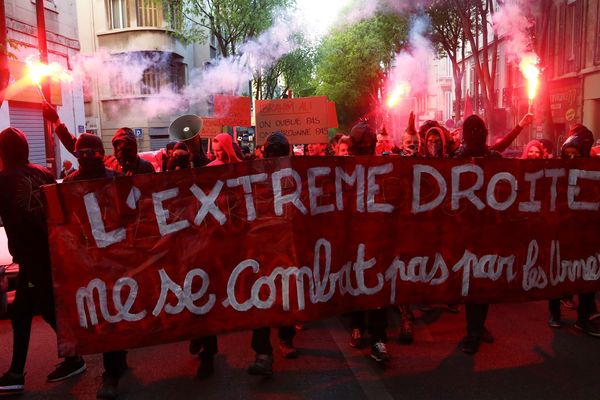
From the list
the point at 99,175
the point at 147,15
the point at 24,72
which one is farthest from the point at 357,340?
the point at 147,15

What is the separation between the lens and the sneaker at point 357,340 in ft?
15.7

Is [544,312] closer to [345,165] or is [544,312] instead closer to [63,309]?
[345,165]

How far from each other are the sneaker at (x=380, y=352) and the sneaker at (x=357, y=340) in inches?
14.2

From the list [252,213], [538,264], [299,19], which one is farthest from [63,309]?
[299,19]

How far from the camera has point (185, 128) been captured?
6.36 meters

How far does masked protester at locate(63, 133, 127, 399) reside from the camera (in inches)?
154

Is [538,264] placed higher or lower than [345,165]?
lower

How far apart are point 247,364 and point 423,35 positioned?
27748 millimetres

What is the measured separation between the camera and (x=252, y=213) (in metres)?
3.76

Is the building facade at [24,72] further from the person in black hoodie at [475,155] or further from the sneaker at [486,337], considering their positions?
the sneaker at [486,337]

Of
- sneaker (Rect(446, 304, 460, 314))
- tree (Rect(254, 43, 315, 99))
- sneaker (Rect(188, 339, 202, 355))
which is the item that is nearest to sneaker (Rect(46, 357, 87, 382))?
sneaker (Rect(188, 339, 202, 355))

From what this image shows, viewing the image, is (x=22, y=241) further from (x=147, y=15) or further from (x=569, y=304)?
(x=147, y=15)

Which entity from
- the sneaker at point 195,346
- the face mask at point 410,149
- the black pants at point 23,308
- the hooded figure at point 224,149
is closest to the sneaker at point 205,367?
the sneaker at point 195,346

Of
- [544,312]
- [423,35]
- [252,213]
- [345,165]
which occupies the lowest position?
[544,312]
